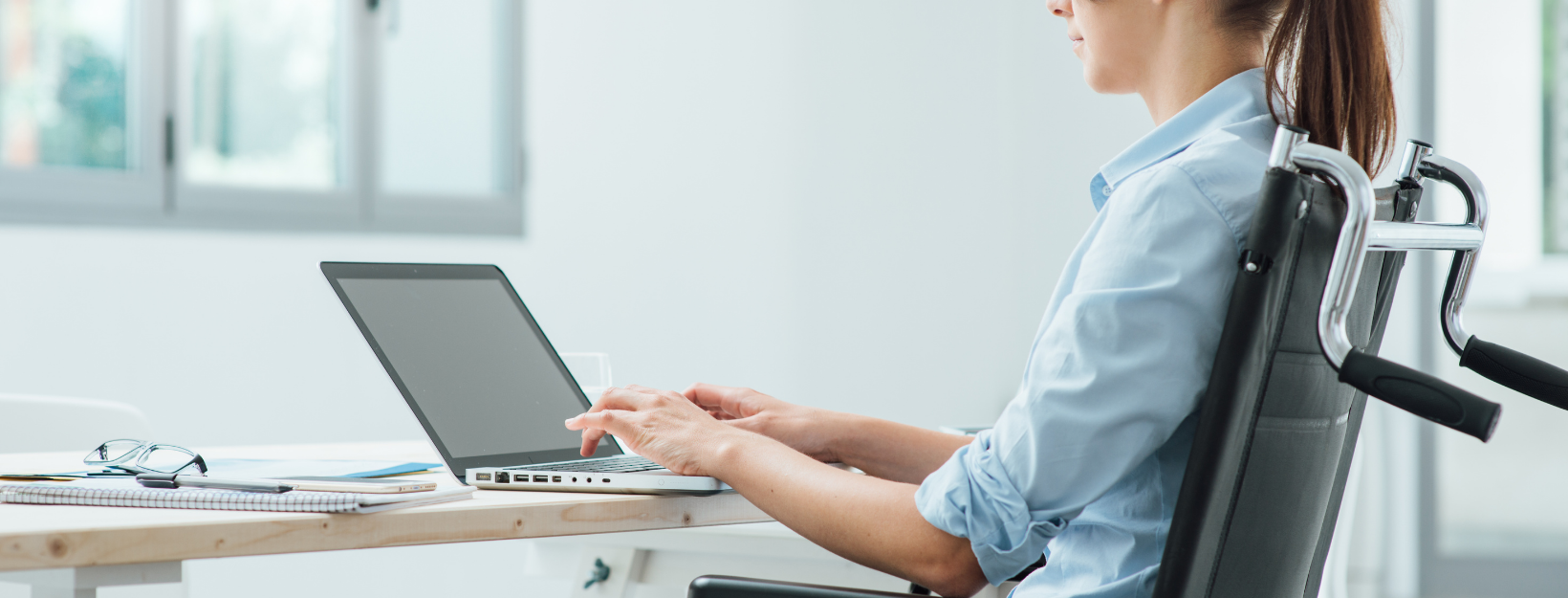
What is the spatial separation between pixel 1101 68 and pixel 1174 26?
0.07 metres

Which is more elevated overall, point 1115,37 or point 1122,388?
point 1115,37

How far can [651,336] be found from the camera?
10.2ft

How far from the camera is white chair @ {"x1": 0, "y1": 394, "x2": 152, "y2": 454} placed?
65.9 inches

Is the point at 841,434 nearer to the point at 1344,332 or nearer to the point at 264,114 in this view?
the point at 1344,332

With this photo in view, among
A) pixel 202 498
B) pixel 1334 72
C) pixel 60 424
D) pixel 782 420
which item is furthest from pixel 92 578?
pixel 60 424

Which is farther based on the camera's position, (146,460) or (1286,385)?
(146,460)

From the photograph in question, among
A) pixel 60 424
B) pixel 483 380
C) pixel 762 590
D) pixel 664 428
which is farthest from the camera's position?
pixel 60 424

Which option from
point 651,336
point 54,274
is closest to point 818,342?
point 651,336

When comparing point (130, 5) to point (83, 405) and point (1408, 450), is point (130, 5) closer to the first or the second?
point (83, 405)

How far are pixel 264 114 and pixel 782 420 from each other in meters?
1.83

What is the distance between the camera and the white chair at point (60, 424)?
1.67m

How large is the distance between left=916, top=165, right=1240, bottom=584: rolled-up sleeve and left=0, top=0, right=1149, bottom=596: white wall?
2065 mm

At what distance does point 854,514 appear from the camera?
0.94 m

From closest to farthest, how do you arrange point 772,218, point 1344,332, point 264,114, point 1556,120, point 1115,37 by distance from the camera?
point 1344,332 < point 1115,37 < point 264,114 < point 772,218 < point 1556,120
